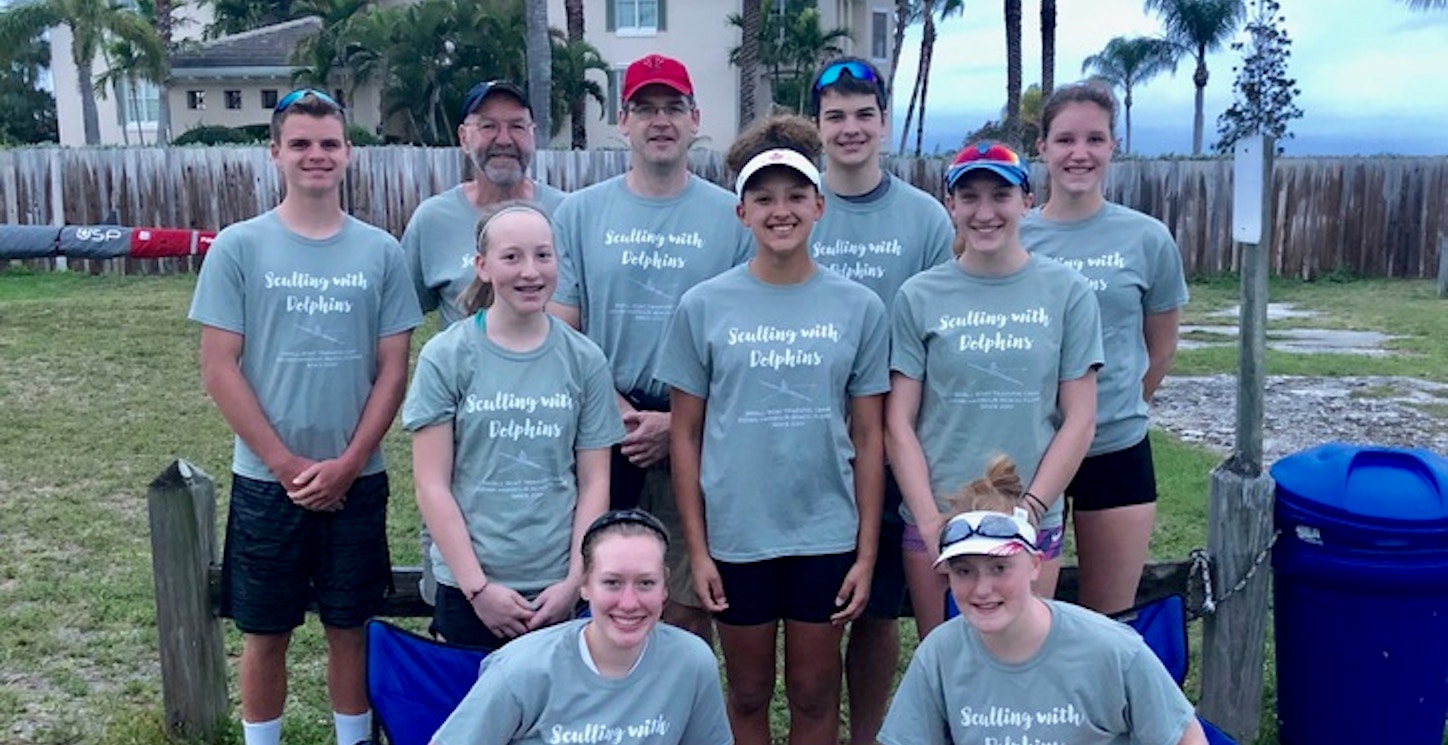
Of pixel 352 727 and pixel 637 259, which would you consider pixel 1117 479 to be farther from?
pixel 352 727

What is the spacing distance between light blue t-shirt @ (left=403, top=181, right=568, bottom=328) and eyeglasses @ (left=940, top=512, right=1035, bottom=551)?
1.92 metres

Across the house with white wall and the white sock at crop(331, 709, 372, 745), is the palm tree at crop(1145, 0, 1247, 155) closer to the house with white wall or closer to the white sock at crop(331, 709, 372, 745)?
the house with white wall

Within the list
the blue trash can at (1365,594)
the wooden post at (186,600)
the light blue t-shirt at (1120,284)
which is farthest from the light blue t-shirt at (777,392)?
the wooden post at (186,600)

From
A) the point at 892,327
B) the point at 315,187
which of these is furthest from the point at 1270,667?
the point at 315,187

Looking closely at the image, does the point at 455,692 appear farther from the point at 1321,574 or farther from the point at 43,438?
the point at 43,438

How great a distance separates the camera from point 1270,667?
5156 millimetres

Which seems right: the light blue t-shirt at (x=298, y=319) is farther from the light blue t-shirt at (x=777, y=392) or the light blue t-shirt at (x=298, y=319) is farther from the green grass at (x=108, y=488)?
the green grass at (x=108, y=488)

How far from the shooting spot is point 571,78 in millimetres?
30688

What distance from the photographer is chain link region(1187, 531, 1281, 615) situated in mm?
4137

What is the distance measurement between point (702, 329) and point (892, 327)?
0.51 m

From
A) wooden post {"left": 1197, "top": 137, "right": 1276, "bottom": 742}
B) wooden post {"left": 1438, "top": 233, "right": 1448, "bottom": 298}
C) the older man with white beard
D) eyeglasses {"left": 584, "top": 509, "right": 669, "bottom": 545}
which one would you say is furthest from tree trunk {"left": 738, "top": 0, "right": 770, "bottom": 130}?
eyeglasses {"left": 584, "top": 509, "right": 669, "bottom": 545}

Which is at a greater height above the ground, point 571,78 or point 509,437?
point 571,78

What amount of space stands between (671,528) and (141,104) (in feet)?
139

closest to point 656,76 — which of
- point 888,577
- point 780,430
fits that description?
point 780,430
